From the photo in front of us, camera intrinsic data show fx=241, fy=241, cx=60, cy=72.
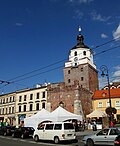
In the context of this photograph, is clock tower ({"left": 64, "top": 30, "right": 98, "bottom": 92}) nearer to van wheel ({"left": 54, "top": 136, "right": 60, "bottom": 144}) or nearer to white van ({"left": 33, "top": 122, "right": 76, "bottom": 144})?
white van ({"left": 33, "top": 122, "right": 76, "bottom": 144})

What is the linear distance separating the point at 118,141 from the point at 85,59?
49717mm

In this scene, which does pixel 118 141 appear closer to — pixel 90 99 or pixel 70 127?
pixel 70 127

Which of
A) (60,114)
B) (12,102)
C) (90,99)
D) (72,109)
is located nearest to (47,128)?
(60,114)

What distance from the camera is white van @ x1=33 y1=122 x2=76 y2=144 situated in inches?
811

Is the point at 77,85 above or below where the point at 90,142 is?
above

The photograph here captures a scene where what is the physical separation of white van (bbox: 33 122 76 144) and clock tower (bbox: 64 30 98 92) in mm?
36981

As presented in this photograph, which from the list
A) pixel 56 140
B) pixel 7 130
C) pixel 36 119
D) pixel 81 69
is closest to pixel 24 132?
pixel 7 130

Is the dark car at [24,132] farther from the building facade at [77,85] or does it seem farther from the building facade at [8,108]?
the building facade at [8,108]

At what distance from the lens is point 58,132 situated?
20.9 meters

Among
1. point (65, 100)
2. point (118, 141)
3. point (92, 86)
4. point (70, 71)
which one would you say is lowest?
point (118, 141)

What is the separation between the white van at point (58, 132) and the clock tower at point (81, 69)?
36981 mm

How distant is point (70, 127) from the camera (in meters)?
21.3

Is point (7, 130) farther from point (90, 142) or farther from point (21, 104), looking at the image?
point (21, 104)

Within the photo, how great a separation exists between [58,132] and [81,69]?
137 feet
